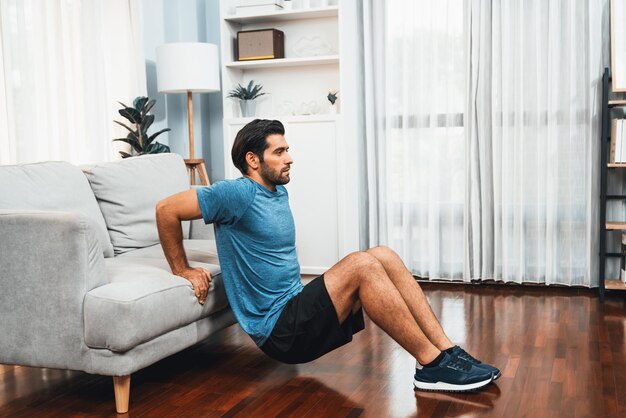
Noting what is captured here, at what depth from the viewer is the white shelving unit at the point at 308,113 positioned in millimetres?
4727

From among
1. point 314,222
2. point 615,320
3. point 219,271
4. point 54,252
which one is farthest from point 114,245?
point 615,320

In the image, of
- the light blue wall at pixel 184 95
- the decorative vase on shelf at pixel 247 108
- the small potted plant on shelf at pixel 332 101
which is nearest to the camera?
the small potted plant on shelf at pixel 332 101

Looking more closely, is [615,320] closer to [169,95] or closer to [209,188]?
[209,188]

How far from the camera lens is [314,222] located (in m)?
4.80

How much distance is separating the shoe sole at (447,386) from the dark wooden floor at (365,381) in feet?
0.08

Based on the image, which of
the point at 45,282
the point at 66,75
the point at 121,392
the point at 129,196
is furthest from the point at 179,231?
the point at 66,75

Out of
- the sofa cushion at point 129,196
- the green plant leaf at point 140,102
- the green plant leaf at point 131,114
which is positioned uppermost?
the green plant leaf at point 140,102

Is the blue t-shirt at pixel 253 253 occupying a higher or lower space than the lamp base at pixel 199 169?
lower

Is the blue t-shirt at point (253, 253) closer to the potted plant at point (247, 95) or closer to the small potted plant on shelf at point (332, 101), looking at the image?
the small potted plant on shelf at point (332, 101)

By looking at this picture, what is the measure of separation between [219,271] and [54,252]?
714 mm

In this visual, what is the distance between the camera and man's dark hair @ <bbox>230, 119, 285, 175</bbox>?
8.98 ft

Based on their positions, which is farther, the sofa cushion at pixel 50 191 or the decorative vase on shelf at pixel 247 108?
the decorative vase on shelf at pixel 247 108

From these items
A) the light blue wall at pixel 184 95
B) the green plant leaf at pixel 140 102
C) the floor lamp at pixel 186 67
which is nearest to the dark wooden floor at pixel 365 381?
the green plant leaf at pixel 140 102

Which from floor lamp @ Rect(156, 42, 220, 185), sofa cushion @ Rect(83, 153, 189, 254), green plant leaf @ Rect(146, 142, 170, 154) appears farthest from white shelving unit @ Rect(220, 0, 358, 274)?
sofa cushion @ Rect(83, 153, 189, 254)
